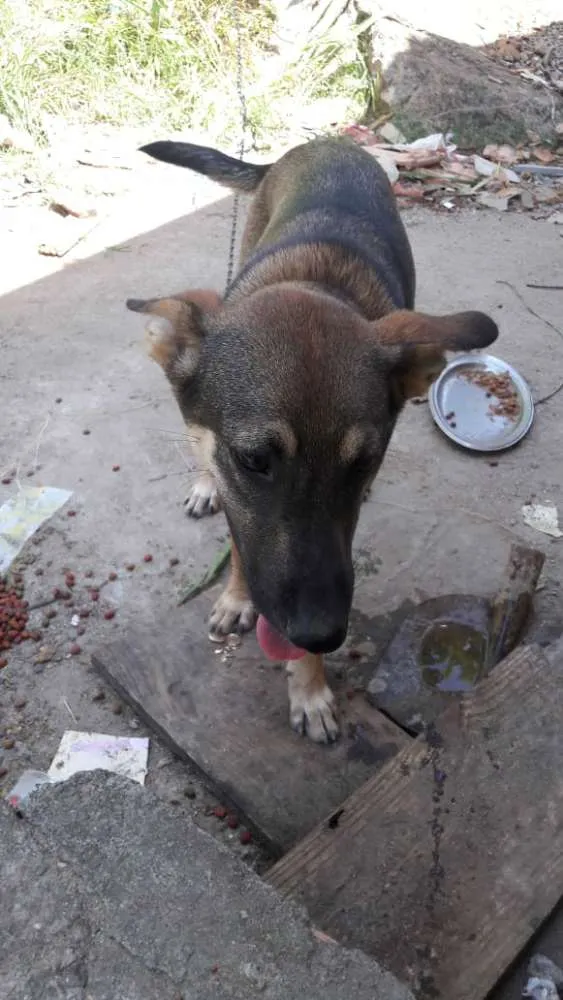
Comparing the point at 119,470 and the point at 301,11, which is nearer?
the point at 119,470

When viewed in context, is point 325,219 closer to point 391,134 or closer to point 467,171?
point 467,171

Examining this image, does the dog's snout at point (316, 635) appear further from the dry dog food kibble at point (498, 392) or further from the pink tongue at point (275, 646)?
the dry dog food kibble at point (498, 392)

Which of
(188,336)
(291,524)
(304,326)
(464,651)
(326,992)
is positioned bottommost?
(464,651)

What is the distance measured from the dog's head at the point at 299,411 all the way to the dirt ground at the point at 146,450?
3.44 ft

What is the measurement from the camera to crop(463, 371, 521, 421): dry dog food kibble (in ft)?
16.6

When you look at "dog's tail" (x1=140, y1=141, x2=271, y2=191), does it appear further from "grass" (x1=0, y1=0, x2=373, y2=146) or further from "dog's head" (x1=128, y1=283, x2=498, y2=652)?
"grass" (x1=0, y1=0, x2=373, y2=146)

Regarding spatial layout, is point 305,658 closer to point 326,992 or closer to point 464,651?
point 464,651

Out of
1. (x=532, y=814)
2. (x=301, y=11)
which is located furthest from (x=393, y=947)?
(x=301, y=11)

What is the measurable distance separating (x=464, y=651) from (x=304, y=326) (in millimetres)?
1589

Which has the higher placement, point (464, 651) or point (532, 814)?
point (532, 814)

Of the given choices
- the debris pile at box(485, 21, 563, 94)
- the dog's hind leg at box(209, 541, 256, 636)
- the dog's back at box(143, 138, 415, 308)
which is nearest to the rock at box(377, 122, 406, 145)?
→ the debris pile at box(485, 21, 563, 94)

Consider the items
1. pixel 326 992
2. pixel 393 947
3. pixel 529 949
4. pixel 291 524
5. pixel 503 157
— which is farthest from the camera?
pixel 503 157

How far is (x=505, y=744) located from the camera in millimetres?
2580

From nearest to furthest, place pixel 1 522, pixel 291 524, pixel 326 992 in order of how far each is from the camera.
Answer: pixel 326 992, pixel 291 524, pixel 1 522
